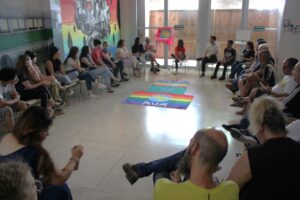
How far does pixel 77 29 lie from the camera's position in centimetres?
680

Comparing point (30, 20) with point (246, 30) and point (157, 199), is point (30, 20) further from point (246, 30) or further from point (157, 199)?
point (246, 30)

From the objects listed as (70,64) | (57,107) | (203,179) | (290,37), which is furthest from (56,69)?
(290,37)

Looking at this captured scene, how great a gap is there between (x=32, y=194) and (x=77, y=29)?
20.2 ft

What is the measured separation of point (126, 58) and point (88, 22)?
1450mm

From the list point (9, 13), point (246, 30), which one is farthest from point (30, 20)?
point (246, 30)

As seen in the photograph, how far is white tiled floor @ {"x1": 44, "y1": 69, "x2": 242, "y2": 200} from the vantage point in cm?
303

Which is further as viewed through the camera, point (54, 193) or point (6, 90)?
point (6, 90)

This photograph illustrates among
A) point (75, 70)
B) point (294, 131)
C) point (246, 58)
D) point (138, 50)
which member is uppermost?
point (138, 50)

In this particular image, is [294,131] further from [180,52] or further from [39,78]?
[180,52]

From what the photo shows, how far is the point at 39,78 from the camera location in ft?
16.5

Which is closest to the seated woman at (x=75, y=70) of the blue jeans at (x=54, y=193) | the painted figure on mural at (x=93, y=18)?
the painted figure on mural at (x=93, y=18)

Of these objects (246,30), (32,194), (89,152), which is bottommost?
(89,152)

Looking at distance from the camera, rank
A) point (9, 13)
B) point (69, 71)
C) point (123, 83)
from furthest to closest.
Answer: point (123, 83)
point (69, 71)
point (9, 13)

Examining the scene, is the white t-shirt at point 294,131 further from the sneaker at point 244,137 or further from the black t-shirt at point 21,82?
the black t-shirt at point 21,82
